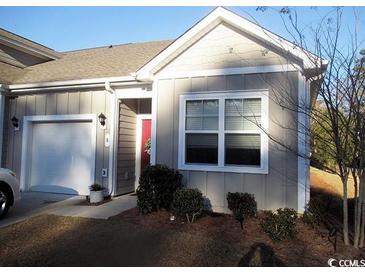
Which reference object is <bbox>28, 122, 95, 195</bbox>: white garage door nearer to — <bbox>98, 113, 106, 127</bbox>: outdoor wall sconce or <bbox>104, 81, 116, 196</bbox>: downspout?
<bbox>98, 113, 106, 127</bbox>: outdoor wall sconce

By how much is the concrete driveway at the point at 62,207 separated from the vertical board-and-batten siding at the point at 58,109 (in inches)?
37.5

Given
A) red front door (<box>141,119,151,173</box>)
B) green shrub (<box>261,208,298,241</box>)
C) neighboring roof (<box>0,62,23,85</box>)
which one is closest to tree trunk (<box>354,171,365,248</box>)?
green shrub (<box>261,208,298,241</box>)

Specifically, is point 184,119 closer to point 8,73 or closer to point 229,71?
point 229,71

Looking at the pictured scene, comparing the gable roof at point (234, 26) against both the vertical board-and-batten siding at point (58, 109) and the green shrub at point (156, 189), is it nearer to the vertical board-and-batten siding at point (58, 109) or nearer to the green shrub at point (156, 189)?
→ the vertical board-and-batten siding at point (58, 109)

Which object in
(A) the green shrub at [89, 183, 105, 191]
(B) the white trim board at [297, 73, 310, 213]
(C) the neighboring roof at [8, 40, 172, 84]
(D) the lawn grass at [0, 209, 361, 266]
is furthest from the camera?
(C) the neighboring roof at [8, 40, 172, 84]

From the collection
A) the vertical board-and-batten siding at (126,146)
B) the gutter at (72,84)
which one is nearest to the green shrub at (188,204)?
the vertical board-and-batten siding at (126,146)

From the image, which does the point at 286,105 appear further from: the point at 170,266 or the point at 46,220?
the point at 46,220

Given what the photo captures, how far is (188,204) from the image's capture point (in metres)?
6.86

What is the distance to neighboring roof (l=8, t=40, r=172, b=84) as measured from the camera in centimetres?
1047

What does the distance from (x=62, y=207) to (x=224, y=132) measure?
14.0 ft

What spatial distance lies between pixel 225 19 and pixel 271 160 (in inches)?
131

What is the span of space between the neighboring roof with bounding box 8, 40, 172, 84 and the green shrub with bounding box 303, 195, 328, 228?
576cm

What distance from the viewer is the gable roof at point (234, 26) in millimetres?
7211

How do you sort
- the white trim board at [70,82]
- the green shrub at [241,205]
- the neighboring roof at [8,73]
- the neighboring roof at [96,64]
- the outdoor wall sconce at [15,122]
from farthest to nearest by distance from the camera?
the neighboring roof at [8,73]
the outdoor wall sconce at [15,122]
the neighboring roof at [96,64]
the white trim board at [70,82]
the green shrub at [241,205]
